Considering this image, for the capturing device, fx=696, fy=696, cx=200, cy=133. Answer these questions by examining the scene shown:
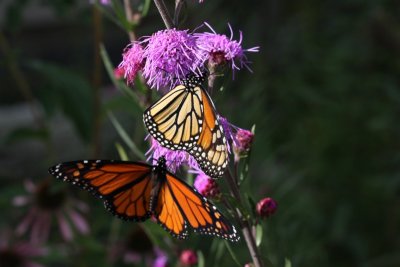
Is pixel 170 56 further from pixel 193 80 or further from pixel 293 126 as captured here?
pixel 293 126

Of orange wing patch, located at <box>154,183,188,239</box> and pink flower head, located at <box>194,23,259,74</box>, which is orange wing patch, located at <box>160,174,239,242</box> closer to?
orange wing patch, located at <box>154,183,188,239</box>

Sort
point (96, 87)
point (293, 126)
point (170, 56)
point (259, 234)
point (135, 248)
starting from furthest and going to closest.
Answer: point (293, 126), point (135, 248), point (96, 87), point (259, 234), point (170, 56)

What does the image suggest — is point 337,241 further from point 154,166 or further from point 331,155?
point 154,166

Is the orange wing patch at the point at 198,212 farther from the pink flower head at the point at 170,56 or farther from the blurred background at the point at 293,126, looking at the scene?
the blurred background at the point at 293,126

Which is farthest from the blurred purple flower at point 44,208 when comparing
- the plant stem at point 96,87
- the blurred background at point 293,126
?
the plant stem at point 96,87

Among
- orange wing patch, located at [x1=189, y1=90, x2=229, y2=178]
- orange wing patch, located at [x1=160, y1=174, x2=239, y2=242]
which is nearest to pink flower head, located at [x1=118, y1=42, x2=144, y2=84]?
orange wing patch, located at [x1=189, y1=90, x2=229, y2=178]

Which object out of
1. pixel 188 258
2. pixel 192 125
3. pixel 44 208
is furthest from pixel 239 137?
pixel 44 208

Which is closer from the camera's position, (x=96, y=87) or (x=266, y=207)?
(x=266, y=207)
